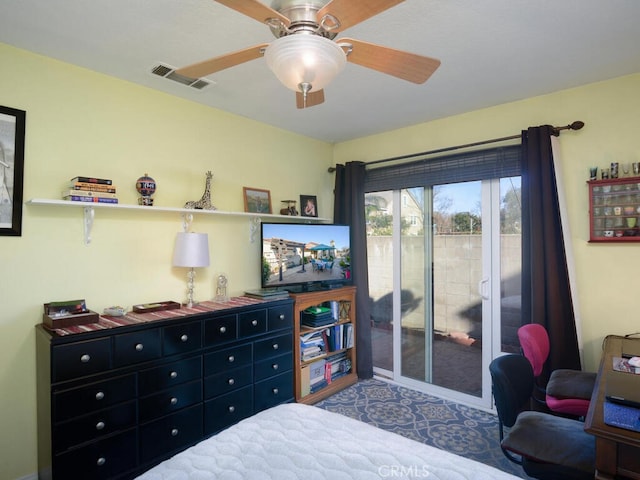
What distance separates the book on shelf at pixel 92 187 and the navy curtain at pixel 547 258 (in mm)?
2970

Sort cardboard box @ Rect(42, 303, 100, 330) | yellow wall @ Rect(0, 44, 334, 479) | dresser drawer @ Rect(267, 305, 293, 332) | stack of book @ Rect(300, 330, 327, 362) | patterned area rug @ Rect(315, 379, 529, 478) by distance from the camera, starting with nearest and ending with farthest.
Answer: cardboard box @ Rect(42, 303, 100, 330)
yellow wall @ Rect(0, 44, 334, 479)
patterned area rug @ Rect(315, 379, 529, 478)
dresser drawer @ Rect(267, 305, 293, 332)
stack of book @ Rect(300, 330, 327, 362)

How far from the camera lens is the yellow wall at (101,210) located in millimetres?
2037

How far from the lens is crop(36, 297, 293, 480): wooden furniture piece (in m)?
1.82

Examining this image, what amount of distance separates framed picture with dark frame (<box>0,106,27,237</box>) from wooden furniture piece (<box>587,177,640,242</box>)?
371cm

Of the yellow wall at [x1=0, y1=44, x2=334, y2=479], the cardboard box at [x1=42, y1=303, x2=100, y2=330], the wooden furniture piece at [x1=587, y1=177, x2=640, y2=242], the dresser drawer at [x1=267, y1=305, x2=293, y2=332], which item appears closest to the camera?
the cardboard box at [x1=42, y1=303, x2=100, y2=330]

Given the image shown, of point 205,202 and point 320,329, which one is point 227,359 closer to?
point 320,329

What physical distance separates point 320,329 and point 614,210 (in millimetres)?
2459

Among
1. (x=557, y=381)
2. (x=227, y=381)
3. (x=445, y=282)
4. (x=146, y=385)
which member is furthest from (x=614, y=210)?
(x=146, y=385)

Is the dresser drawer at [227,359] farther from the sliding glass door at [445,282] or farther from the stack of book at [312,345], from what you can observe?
the sliding glass door at [445,282]

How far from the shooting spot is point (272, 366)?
279 centimetres

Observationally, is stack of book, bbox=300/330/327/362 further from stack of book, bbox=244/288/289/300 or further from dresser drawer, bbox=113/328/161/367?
dresser drawer, bbox=113/328/161/367

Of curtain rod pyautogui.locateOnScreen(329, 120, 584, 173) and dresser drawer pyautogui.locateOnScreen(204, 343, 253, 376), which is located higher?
curtain rod pyautogui.locateOnScreen(329, 120, 584, 173)

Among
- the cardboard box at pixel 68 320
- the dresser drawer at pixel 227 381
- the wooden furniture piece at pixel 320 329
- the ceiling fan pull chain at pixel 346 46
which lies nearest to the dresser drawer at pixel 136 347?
the cardboard box at pixel 68 320

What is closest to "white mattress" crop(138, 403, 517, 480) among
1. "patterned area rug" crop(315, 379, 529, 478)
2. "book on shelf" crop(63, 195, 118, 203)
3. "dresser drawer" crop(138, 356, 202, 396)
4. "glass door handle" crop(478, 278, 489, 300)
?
"dresser drawer" crop(138, 356, 202, 396)
